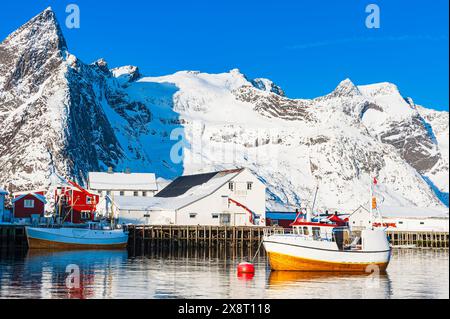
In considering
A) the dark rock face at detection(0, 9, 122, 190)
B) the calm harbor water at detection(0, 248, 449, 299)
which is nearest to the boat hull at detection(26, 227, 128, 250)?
the calm harbor water at detection(0, 248, 449, 299)

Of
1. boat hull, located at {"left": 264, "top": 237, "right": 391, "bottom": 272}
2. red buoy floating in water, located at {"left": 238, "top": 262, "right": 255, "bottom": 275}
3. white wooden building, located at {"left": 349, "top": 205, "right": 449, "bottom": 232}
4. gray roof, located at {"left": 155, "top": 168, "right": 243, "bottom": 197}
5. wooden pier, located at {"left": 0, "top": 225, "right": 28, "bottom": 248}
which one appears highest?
gray roof, located at {"left": 155, "top": 168, "right": 243, "bottom": 197}

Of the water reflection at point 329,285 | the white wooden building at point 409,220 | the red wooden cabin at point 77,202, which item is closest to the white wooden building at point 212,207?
the red wooden cabin at point 77,202

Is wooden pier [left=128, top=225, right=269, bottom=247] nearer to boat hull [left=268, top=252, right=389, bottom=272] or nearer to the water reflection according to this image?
boat hull [left=268, top=252, right=389, bottom=272]

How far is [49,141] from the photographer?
171250 millimetres

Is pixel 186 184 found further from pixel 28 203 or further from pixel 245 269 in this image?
pixel 245 269

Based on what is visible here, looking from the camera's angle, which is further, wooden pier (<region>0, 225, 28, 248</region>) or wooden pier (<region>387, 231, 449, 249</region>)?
wooden pier (<region>387, 231, 449, 249</region>)

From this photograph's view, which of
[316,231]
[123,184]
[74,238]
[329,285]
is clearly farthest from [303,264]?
[123,184]

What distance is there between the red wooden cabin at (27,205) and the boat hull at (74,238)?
73.9 feet

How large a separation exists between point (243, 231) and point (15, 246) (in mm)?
28362

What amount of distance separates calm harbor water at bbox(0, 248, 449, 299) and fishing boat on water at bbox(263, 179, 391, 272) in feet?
3.61

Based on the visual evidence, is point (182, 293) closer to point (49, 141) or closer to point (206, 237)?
point (206, 237)

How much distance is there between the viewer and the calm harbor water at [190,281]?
34969 mm

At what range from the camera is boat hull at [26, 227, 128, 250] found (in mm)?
71312
